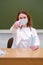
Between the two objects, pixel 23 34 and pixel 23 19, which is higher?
pixel 23 19

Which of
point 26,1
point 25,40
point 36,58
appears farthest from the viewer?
point 26,1

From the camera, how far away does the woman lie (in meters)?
2.29

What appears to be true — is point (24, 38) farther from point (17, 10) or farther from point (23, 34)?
point (17, 10)

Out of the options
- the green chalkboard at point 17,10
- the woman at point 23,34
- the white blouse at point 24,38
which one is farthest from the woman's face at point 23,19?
the green chalkboard at point 17,10

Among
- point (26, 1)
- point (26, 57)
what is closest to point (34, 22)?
point (26, 1)

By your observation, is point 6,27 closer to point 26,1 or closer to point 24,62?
point 26,1

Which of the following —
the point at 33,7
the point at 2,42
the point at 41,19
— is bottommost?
the point at 2,42

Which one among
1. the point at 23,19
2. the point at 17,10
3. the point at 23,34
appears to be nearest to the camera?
the point at 23,19

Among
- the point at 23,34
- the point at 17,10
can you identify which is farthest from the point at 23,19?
the point at 17,10

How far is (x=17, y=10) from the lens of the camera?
322cm

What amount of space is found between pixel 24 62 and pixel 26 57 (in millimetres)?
55

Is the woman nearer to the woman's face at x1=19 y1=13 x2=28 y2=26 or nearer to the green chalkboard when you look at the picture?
the woman's face at x1=19 y1=13 x2=28 y2=26

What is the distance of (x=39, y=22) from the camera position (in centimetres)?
328

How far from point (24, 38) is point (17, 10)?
0.99 metres
